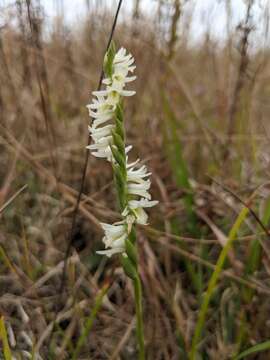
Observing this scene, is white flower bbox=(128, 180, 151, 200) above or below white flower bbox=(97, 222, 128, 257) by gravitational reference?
above

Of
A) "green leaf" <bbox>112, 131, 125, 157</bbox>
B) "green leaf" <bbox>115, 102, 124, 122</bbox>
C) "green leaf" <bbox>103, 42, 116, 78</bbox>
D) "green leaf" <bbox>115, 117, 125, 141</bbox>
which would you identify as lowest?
"green leaf" <bbox>112, 131, 125, 157</bbox>

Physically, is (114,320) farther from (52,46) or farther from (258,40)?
(52,46)

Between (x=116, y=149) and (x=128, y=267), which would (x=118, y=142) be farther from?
(x=128, y=267)

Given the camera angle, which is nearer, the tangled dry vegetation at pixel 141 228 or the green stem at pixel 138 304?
the green stem at pixel 138 304

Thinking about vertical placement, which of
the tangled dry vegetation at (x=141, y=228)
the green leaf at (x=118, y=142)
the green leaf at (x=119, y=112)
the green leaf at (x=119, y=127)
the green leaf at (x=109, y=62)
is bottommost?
the tangled dry vegetation at (x=141, y=228)

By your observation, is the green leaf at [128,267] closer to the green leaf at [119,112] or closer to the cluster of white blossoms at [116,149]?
the cluster of white blossoms at [116,149]

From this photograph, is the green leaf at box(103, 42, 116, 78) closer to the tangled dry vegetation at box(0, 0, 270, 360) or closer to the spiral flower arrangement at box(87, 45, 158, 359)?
the spiral flower arrangement at box(87, 45, 158, 359)

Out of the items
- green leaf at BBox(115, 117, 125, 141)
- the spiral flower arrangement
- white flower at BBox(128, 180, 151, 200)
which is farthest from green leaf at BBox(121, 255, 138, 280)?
green leaf at BBox(115, 117, 125, 141)

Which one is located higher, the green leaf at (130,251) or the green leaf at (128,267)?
the green leaf at (130,251)

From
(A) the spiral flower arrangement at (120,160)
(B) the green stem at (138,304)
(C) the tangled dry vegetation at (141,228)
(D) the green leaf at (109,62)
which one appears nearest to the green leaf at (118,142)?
(A) the spiral flower arrangement at (120,160)
